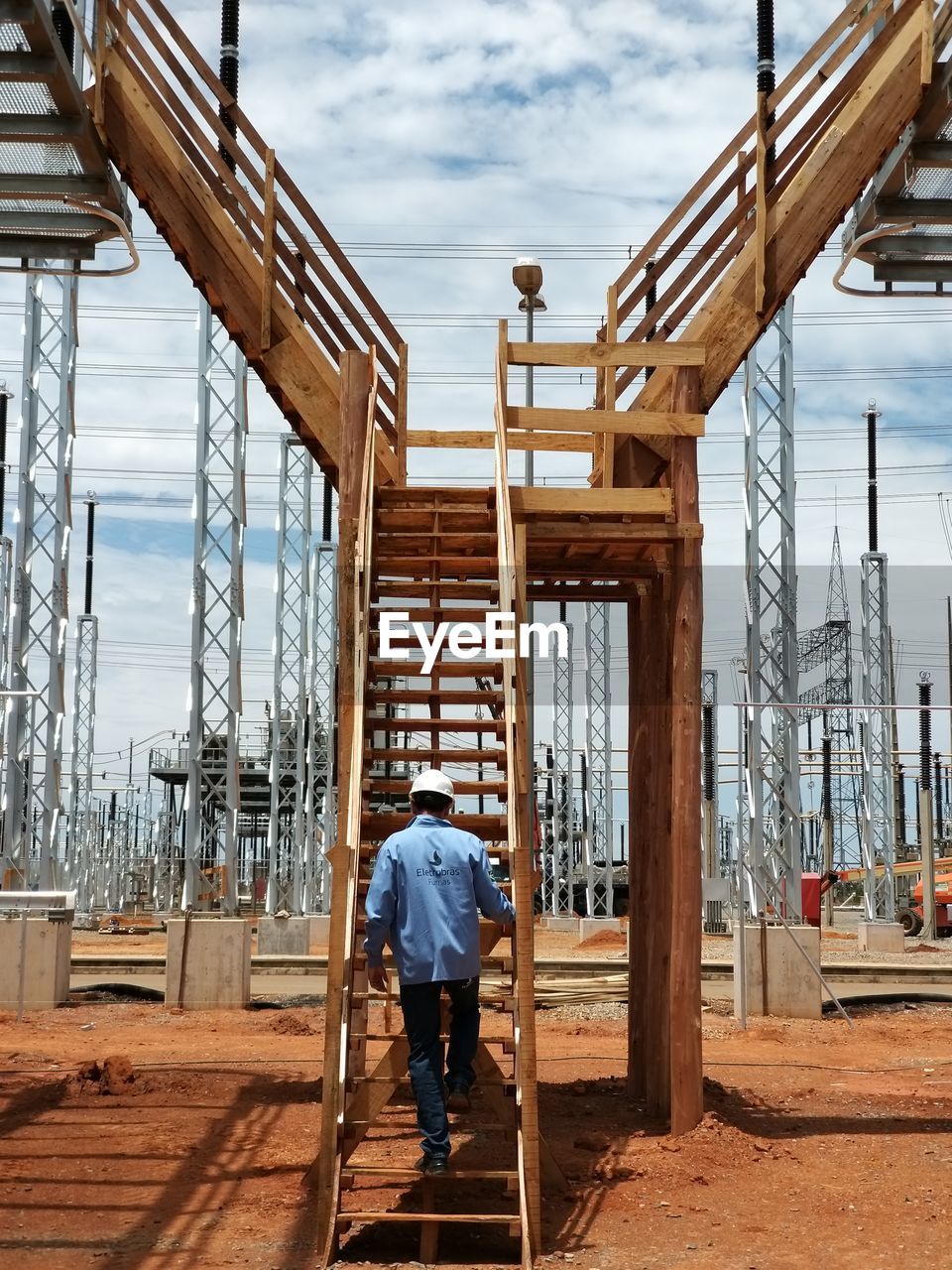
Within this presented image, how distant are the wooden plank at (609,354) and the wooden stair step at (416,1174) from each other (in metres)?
5.84

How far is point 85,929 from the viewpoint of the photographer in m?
38.3

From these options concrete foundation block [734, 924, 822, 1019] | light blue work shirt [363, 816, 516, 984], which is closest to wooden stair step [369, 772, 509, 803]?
light blue work shirt [363, 816, 516, 984]

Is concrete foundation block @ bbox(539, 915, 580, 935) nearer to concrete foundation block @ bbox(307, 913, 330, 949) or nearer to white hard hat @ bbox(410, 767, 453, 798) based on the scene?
concrete foundation block @ bbox(307, 913, 330, 949)

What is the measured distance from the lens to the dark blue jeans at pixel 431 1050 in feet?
25.3

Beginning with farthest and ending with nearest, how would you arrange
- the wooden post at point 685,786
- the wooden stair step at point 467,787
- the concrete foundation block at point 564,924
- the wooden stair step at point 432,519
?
the concrete foundation block at point 564,924
the wooden stair step at point 432,519
the wooden post at point 685,786
the wooden stair step at point 467,787

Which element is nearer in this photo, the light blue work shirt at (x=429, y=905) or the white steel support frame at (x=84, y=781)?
the light blue work shirt at (x=429, y=905)

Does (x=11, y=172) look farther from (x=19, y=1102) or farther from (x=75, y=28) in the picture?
(x=19, y=1102)

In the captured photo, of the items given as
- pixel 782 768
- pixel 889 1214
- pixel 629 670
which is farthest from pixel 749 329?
pixel 782 768

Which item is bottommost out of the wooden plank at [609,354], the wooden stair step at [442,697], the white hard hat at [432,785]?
the white hard hat at [432,785]

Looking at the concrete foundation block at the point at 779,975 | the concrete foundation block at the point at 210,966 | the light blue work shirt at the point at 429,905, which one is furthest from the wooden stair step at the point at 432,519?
the concrete foundation block at the point at 210,966

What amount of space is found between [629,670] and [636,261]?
133 inches

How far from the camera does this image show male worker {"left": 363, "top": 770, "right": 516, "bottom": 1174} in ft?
25.5

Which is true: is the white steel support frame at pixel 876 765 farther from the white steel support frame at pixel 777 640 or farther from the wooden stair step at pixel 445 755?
the wooden stair step at pixel 445 755

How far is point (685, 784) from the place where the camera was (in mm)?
10703
